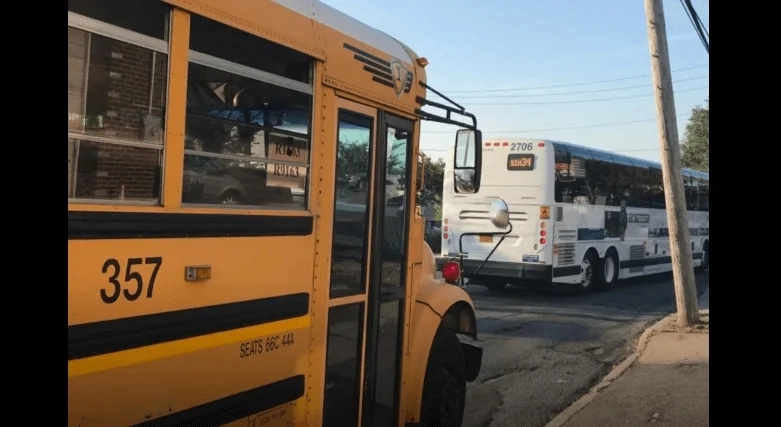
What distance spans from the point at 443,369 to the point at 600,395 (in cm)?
249

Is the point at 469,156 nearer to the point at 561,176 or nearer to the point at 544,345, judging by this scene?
the point at 544,345

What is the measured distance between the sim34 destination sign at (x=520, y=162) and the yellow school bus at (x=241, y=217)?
10.4 m

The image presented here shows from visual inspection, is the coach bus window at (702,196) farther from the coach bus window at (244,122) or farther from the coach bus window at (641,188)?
the coach bus window at (244,122)

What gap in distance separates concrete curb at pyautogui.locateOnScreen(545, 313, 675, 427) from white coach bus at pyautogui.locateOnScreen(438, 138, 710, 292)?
3.80m

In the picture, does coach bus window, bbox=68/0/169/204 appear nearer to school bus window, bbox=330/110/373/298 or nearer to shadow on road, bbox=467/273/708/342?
school bus window, bbox=330/110/373/298

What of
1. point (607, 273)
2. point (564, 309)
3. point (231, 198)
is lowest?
point (564, 309)

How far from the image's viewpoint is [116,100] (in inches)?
98.3

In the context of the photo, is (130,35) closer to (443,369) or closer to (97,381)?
(97,381)

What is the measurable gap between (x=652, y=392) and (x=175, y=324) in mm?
5315

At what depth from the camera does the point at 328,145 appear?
3.51 m

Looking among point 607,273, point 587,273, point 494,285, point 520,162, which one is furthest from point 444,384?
point 607,273

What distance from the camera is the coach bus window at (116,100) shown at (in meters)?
2.36
